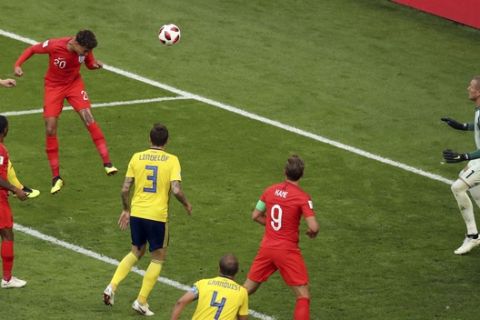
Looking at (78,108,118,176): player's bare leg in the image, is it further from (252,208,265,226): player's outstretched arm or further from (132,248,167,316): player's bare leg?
Result: (252,208,265,226): player's outstretched arm

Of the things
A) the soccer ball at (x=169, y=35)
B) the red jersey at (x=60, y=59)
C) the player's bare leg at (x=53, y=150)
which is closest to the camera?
the red jersey at (x=60, y=59)

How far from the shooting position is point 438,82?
86.6ft

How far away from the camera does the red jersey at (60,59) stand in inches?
752

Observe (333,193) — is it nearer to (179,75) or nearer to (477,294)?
(477,294)

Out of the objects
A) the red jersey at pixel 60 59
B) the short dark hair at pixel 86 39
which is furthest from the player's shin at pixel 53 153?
the short dark hair at pixel 86 39

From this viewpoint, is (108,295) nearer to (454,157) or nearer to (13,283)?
(13,283)

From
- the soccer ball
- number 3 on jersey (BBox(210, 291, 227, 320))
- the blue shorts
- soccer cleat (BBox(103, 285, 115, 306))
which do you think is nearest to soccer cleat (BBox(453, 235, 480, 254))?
the blue shorts

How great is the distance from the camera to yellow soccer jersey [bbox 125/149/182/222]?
15477mm

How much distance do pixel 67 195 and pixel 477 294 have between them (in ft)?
20.5

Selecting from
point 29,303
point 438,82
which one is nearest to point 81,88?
point 29,303

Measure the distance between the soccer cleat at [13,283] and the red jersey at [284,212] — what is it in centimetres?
323

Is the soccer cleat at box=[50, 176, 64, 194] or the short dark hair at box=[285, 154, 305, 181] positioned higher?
the short dark hair at box=[285, 154, 305, 181]

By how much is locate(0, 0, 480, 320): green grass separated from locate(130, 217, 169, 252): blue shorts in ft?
2.83

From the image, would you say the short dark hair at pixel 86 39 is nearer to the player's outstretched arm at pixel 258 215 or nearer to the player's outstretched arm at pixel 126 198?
the player's outstretched arm at pixel 126 198
